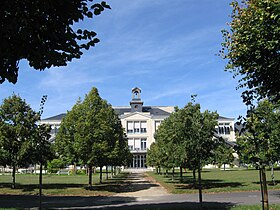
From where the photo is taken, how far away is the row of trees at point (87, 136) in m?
22.2

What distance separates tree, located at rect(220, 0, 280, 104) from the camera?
8.20 m

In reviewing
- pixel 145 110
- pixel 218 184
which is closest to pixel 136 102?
pixel 145 110

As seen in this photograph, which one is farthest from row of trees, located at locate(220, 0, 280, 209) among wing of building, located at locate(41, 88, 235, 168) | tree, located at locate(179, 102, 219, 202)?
wing of building, located at locate(41, 88, 235, 168)

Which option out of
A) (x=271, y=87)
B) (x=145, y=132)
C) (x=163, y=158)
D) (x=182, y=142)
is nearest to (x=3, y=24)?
(x=271, y=87)

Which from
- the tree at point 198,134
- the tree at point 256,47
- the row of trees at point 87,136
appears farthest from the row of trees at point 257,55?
the row of trees at point 87,136

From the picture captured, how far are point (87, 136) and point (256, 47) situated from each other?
15.7m

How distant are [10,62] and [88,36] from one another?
62.8 inches

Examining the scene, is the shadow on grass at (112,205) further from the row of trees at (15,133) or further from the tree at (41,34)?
the tree at (41,34)

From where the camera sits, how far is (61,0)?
5.45m

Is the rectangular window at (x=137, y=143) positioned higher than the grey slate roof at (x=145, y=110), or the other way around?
the grey slate roof at (x=145, y=110)

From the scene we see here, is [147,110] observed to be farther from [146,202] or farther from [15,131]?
[146,202]

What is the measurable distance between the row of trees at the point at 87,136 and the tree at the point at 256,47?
14.1 m

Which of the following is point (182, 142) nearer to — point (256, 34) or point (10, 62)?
point (256, 34)

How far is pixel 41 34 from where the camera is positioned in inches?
227
